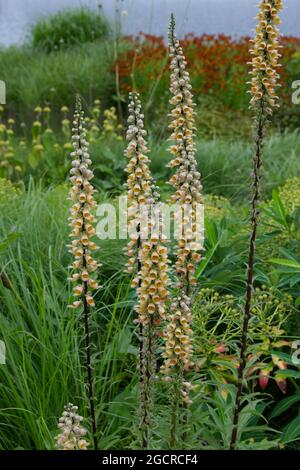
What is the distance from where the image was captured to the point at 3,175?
7430 mm

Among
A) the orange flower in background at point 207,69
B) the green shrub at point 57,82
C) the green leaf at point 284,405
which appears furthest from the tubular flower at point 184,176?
the green shrub at point 57,82

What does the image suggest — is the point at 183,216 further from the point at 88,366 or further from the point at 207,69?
the point at 207,69

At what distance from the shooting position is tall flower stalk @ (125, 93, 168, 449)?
7.30 ft

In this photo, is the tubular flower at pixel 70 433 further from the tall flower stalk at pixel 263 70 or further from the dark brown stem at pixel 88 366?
the tall flower stalk at pixel 263 70

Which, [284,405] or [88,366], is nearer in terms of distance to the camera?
[88,366]

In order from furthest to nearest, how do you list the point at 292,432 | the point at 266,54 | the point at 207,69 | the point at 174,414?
1. the point at 207,69
2. the point at 292,432
3. the point at 174,414
4. the point at 266,54

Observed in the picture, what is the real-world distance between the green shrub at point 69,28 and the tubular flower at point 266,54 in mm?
12480

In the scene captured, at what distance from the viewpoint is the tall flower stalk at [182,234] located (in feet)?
7.49

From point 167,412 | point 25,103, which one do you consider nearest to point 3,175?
point 25,103

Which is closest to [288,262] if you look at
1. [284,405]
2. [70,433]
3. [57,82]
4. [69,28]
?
A: [284,405]

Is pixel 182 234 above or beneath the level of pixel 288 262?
above

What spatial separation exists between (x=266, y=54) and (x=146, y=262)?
816mm

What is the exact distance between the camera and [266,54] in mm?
2334

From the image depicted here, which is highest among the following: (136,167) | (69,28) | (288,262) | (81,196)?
(69,28)
